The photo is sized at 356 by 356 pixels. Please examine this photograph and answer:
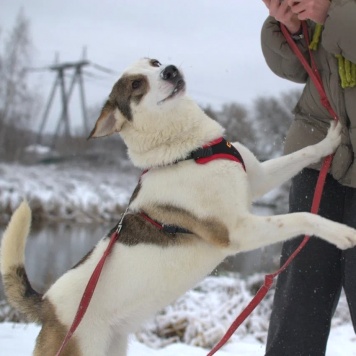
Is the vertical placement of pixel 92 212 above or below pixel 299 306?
below

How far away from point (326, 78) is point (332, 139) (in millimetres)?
325

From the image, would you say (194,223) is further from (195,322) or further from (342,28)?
(195,322)

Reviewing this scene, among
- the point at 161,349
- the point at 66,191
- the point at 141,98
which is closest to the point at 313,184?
the point at 141,98

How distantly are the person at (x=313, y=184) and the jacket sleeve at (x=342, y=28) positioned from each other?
14 millimetres

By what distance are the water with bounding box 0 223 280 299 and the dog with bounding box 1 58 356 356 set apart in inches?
205

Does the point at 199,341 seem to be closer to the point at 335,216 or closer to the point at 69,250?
the point at 335,216

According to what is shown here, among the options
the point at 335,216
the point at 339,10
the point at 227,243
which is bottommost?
the point at 227,243

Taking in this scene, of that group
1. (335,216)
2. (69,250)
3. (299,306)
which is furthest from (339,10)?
(69,250)

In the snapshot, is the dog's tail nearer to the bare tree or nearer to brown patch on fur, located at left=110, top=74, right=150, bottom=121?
brown patch on fur, located at left=110, top=74, right=150, bottom=121

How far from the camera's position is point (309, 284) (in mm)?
2865

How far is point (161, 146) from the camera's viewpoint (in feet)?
9.91

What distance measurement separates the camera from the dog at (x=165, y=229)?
8.84ft

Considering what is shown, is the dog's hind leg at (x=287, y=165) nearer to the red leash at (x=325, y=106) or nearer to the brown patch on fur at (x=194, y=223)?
the red leash at (x=325, y=106)

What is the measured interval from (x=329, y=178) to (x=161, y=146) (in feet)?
3.06
